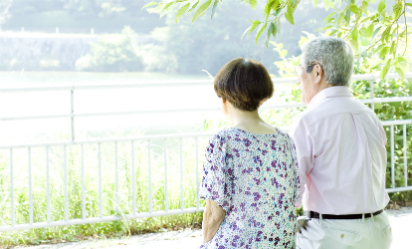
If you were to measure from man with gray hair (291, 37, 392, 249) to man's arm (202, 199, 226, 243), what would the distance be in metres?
0.35

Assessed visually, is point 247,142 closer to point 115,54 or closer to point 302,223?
point 302,223

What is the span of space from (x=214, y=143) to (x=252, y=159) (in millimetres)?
138

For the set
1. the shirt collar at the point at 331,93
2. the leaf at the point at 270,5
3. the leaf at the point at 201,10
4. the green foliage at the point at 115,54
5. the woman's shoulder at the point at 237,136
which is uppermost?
the green foliage at the point at 115,54

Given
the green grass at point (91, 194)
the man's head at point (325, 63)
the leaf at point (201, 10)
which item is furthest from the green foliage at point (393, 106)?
the leaf at point (201, 10)

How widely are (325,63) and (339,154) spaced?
0.34m

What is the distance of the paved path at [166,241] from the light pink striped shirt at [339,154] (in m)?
1.72

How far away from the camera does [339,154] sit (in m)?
1.76

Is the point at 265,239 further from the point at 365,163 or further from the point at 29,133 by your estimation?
the point at 29,133

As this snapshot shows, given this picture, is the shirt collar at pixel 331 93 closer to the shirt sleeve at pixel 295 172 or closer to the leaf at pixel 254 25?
the shirt sleeve at pixel 295 172

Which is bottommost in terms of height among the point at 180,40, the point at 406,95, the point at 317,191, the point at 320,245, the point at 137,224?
the point at 137,224

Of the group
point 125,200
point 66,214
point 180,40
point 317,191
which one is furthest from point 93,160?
point 180,40

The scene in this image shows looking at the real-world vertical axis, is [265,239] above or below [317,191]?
below

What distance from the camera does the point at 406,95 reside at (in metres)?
4.42

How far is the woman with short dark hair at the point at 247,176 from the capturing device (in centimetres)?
162
